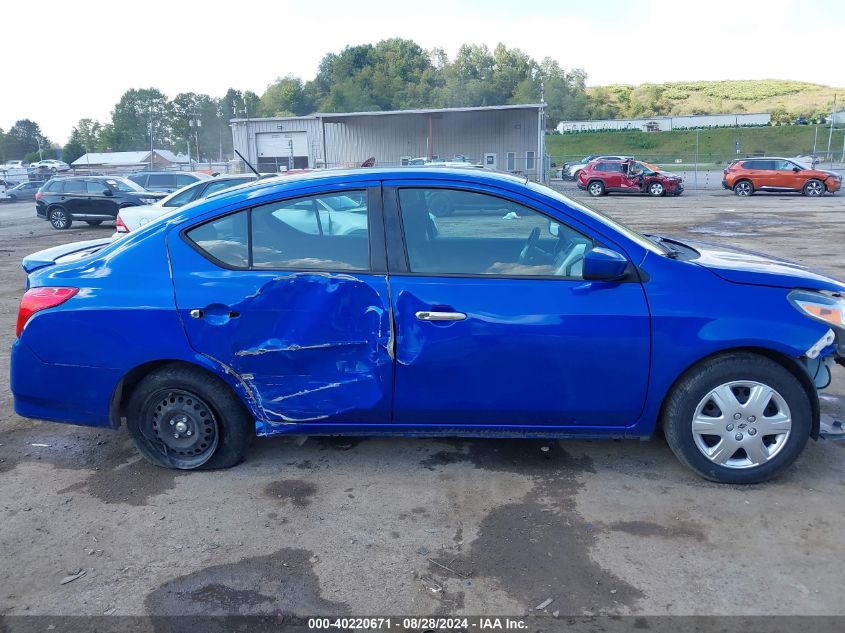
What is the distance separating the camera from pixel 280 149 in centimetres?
4541

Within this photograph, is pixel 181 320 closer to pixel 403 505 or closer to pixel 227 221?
pixel 227 221

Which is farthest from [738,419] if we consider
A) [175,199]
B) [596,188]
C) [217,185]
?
[596,188]

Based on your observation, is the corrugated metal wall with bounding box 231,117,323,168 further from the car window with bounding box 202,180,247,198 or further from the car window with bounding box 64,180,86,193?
the car window with bounding box 202,180,247,198

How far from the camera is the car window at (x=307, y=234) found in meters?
3.76

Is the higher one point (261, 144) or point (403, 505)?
point (261, 144)

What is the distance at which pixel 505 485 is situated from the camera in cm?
377

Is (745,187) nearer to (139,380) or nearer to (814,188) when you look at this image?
(814,188)

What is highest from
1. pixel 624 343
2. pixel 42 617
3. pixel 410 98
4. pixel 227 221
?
pixel 410 98

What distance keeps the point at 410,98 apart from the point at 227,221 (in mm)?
110701

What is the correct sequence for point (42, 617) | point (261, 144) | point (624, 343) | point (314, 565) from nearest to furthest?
point (42, 617) < point (314, 565) < point (624, 343) < point (261, 144)

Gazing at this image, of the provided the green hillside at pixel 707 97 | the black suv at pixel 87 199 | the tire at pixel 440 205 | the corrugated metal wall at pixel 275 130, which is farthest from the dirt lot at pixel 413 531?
the green hillside at pixel 707 97

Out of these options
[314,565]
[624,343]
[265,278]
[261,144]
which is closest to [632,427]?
[624,343]

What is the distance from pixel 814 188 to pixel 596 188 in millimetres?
8569

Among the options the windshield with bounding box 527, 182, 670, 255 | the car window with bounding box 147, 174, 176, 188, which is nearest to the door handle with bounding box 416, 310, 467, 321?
the windshield with bounding box 527, 182, 670, 255
